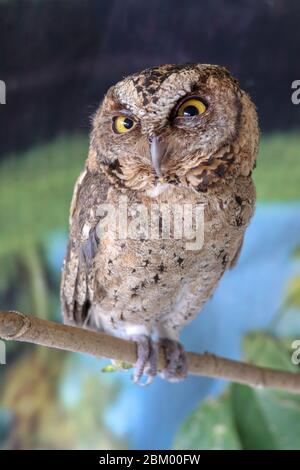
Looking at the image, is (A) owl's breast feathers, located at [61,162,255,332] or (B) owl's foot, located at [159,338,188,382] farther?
(B) owl's foot, located at [159,338,188,382]

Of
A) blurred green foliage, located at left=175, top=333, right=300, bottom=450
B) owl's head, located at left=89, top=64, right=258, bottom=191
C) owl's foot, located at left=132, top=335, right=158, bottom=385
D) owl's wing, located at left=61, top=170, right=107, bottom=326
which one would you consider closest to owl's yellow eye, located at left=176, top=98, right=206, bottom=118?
owl's head, located at left=89, top=64, right=258, bottom=191

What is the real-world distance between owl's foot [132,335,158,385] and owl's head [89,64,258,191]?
42cm

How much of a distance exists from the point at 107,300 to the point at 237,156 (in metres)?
0.44

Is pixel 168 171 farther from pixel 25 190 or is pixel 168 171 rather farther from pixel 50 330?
pixel 25 190

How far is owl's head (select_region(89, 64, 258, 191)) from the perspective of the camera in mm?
792

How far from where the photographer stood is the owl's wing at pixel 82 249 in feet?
3.31

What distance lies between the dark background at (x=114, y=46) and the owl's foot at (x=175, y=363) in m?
0.64

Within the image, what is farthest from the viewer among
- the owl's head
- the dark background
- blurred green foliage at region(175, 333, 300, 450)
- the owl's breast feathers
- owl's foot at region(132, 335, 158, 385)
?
blurred green foliage at region(175, 333, 300, 450)

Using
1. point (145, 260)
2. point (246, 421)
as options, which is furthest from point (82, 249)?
point (246, 421)

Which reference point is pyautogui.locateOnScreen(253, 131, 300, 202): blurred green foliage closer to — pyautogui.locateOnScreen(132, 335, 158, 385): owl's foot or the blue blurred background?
the blue blurred background

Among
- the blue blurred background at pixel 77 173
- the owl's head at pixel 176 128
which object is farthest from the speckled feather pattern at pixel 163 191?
the blue blurred background at pixel 77 173

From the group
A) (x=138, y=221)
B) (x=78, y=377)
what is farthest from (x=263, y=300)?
(x=138, y=221)

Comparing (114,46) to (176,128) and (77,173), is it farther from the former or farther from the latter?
(176,128)

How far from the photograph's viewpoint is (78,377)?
197 cm
